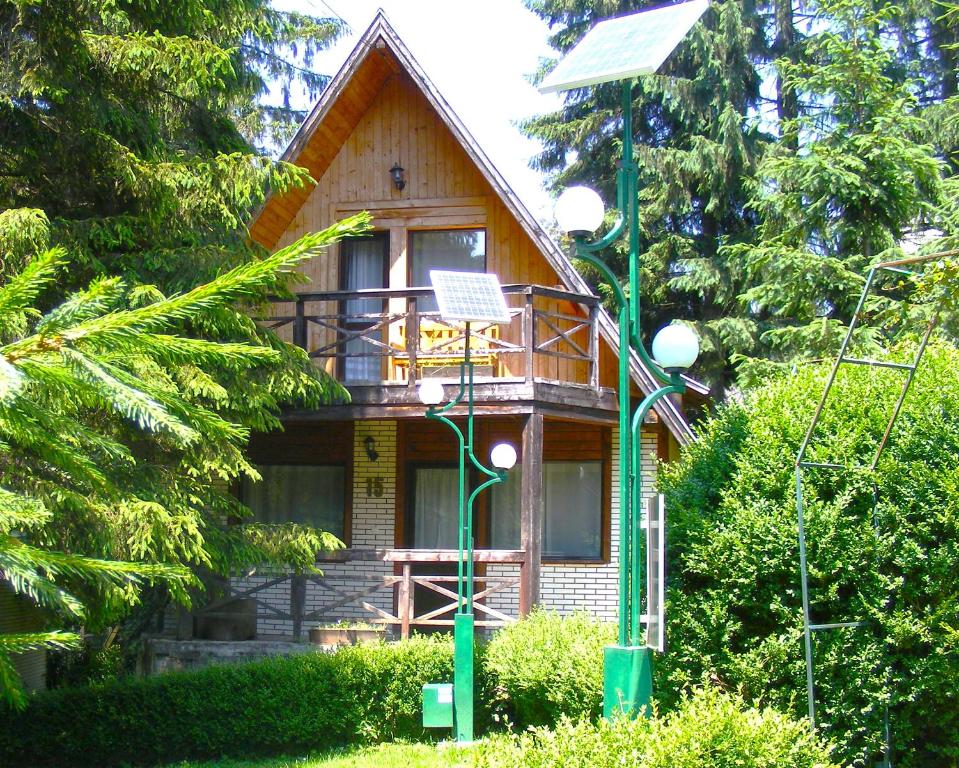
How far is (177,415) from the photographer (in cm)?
168

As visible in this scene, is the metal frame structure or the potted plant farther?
the potted plant

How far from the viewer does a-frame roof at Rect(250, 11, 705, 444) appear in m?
14.0

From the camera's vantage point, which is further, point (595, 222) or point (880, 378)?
point (880, 378)

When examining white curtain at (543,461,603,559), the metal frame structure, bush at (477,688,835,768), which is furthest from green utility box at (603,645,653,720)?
white curtain at (543,461,603,559)

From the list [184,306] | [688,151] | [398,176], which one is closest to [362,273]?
[398,176]

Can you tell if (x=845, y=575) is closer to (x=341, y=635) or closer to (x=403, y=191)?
(x=341, y=635)

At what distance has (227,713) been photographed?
11.1 metres

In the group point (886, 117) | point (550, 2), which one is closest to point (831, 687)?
point (886, 117)

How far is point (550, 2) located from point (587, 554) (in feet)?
48.4

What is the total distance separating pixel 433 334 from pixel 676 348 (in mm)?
8541

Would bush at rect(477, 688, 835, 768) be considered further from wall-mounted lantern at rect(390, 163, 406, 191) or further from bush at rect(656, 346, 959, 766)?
wall-mounted lantern at rect(390, 163, 406, 191)

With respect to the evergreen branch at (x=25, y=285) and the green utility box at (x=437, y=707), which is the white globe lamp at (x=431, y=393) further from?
the evergreen branch at (x=25, y=285)

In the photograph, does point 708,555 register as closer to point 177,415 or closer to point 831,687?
point 831,687

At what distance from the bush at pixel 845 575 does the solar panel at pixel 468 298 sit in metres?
3.35
